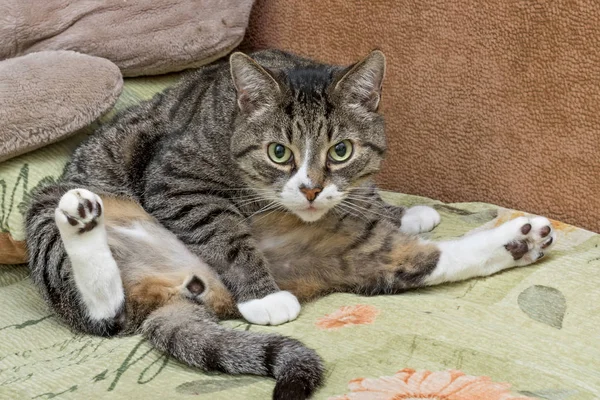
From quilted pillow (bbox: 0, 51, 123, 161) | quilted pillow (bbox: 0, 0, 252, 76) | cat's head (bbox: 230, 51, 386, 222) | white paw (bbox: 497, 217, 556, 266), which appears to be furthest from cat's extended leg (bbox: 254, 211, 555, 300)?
quilted pillow (bbox: 0, 0, 252, 76)

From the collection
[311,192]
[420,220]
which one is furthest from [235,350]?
[420,220]

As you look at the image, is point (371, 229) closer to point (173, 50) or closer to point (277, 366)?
point (277, 366)

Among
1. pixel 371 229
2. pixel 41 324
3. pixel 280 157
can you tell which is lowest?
pixel 41 324

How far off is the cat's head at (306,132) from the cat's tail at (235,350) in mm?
336

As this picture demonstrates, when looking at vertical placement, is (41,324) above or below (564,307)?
below

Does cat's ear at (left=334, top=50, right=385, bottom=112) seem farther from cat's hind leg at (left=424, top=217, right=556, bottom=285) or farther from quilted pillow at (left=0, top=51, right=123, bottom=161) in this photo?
quilted pillow at (left=0, top=51, right=123, bottom=161)

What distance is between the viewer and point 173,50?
2004 mm

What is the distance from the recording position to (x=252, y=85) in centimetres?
157

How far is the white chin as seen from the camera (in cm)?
155

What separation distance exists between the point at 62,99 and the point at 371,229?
0.79m

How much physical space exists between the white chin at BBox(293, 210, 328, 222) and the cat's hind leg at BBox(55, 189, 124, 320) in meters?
0.39

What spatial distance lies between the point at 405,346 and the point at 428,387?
0.47 ft

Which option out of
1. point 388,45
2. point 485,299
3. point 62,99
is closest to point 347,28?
point 388,45

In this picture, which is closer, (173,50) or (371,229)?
(371,229)
